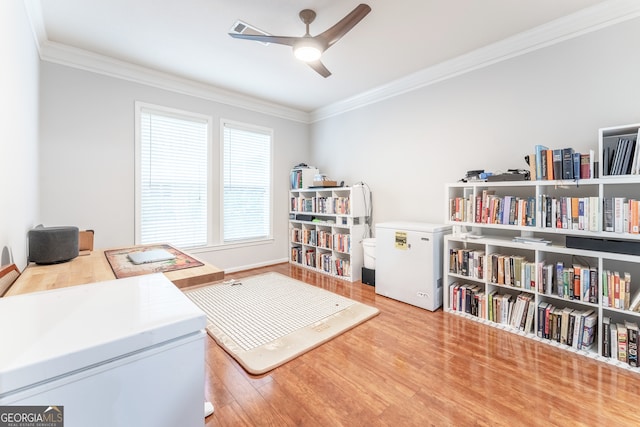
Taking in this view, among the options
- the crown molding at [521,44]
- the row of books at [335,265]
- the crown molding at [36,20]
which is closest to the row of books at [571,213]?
the crown molding at [521,44]

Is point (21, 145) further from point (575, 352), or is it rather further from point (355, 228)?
point (575, 352)

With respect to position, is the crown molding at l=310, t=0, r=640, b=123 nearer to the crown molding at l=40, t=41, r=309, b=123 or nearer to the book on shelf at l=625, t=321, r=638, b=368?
the crown molding at l=40, t=41, r=309, b=123

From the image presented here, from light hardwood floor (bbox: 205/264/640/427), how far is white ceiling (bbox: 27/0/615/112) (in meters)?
2.62

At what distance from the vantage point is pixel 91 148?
296 cm

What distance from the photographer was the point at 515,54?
2607mm

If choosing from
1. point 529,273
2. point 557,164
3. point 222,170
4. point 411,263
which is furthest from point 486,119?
point 222,170

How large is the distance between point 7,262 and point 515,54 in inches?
162

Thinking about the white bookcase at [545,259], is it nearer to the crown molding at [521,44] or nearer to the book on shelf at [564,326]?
the book on shelf at [564,326]

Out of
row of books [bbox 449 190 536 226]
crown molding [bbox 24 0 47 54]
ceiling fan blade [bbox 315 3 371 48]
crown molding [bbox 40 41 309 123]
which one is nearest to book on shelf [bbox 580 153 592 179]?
row of books [bbox 449 190 536 226]

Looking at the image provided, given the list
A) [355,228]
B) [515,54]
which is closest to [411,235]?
[355,228]

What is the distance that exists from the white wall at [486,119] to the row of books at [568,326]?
1.32 m

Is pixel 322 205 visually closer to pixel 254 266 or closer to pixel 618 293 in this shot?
pixel 254 266

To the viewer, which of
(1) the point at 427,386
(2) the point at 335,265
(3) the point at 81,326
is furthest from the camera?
(2) the point at 335,265
